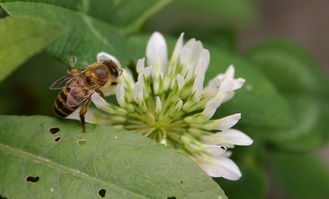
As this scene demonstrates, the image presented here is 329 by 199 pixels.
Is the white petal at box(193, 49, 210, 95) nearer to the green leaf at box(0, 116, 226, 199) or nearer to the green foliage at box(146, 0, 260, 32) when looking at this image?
the green leaf at box(0, 116, 226, 199)

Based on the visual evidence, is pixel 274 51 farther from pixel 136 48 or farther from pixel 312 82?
pixel 136 48

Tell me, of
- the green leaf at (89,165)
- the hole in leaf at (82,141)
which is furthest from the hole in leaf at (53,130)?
the hole in leaf at (82,141)

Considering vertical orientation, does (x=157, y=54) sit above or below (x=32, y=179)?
above

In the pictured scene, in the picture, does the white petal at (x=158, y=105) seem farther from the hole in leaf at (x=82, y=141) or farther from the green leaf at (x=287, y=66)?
the green leaf at (x=287, y=66)

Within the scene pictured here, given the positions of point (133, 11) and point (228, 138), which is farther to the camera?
point (133, 11)

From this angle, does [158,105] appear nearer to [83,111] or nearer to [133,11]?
[83,111]

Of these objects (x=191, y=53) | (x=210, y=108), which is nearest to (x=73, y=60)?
(x=191, y=53)
